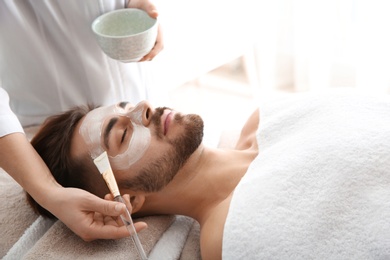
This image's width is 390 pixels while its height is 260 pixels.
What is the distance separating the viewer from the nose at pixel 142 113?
1410 millimetres

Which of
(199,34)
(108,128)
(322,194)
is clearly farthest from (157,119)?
(199,34)

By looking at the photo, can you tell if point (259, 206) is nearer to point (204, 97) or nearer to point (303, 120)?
point (303, 120)

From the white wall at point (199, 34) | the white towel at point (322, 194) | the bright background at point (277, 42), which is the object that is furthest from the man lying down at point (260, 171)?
the white wall at point (199, 34)

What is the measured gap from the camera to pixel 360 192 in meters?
1.15

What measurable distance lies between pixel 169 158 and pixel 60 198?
0.32 m

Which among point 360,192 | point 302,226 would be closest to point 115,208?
point 302,226

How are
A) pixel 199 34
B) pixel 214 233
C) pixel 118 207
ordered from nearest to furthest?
pixel 118 207, pixel 214 233, pixel 199 34

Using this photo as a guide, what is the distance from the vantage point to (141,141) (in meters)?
1.37

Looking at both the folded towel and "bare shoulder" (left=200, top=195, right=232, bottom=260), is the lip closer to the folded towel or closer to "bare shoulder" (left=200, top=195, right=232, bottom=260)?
"bare shoulder" (left=200, top=195, right=232, bottom=260)

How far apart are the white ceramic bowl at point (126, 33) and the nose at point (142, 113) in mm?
134

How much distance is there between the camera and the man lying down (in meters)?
1.10

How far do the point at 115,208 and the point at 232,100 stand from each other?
6.19 feet

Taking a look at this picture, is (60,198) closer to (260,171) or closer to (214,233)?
(214,233)

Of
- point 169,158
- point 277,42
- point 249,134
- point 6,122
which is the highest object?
point 6,122
